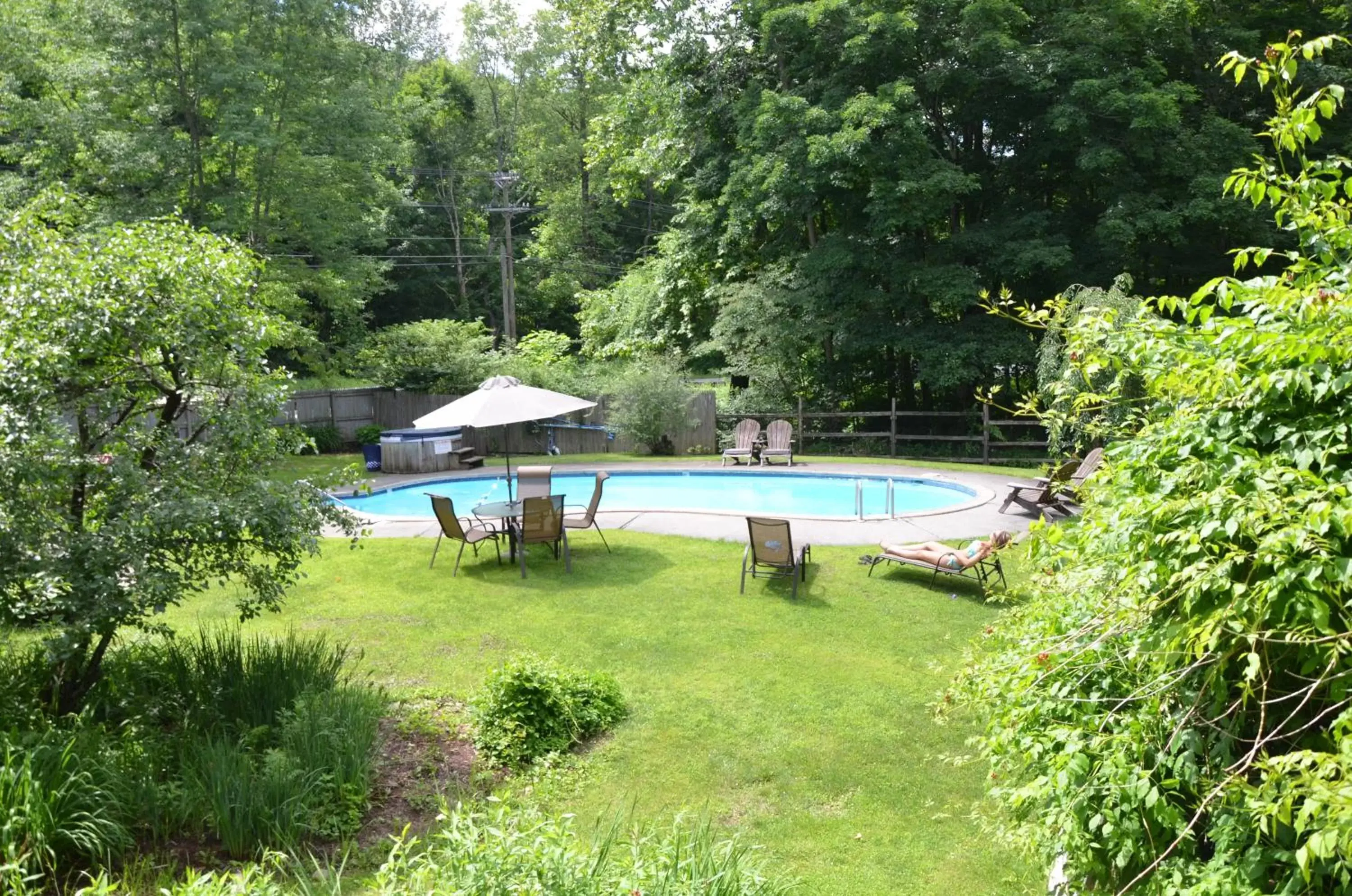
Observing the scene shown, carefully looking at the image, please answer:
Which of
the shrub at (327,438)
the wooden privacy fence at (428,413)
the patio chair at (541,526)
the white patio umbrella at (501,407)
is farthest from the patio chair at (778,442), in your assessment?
the shrub at (327,438)

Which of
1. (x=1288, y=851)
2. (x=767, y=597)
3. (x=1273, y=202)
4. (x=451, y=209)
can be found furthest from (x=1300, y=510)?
(x=451, y=209)

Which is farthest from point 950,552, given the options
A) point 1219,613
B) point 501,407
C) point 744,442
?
point 744,442

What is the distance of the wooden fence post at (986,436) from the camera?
1880 centimetres

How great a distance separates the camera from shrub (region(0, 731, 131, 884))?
3.66 meters

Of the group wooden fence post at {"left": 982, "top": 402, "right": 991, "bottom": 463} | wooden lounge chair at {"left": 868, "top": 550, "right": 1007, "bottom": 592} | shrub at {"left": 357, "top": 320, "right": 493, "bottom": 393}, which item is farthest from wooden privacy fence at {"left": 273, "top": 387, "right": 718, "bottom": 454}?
wooden lounge chair at {"left": 868, "top": 550, "right": 1007, "bottom": 592}

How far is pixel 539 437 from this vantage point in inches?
875

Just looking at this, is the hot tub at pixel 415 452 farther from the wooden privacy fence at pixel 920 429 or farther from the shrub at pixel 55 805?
the shrub at pixel 55 805

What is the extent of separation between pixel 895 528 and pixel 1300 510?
910 centimetres

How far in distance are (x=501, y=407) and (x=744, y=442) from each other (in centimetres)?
969

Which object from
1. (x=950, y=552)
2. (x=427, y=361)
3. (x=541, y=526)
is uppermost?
(x=427, y=361)

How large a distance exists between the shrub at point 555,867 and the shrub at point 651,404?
Result: 54.5 feet

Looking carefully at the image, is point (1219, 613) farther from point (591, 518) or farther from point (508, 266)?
point (508, 266)

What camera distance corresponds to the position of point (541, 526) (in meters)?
9.61

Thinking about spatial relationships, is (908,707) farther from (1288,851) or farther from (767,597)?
(1288,851)
